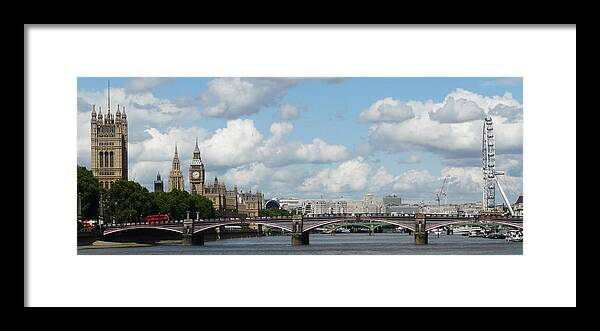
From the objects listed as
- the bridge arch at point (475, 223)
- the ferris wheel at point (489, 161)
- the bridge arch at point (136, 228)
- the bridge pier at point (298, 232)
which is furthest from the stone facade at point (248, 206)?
the ferris wheel at point (489, 161)

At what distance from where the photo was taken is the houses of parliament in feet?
73.2

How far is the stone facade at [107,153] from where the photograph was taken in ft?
→ 84.4

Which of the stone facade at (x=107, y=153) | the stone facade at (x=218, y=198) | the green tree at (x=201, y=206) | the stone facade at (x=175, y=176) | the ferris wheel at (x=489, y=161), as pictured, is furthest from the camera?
Result: the green tree at (x=201, y=206)

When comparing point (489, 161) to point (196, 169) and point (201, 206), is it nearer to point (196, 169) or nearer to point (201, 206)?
point (196, 169)

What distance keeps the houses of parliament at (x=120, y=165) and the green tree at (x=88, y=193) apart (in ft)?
1.02

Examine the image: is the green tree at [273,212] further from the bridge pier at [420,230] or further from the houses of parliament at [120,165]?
the bridge pier at [420,230]

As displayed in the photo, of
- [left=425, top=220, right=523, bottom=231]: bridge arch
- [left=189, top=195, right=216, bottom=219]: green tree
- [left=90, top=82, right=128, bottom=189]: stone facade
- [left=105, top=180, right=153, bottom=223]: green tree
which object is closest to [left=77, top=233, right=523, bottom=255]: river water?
[left=425, top=220, right=523, bottom=231]: bridge arch

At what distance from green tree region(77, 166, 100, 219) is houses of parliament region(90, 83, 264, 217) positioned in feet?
1.02

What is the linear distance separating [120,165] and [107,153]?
44 centimetres

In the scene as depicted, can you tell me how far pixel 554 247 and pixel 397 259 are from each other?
1.70 metres
